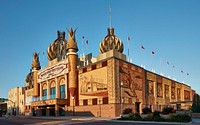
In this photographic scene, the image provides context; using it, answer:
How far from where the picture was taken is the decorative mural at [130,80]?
48.0 m

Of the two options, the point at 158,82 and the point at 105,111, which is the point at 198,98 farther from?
the point at 158,82

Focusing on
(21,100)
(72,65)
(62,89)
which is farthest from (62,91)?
(21,100)

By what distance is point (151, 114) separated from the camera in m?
31.3

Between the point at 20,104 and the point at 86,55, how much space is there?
48533 mm

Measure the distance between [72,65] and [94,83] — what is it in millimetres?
8789

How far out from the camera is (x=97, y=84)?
48.4 metres

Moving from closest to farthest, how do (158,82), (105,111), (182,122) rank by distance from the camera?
1. (182,122)
2. (105,111)
3. (158,82)

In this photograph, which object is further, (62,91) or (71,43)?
(62,91)

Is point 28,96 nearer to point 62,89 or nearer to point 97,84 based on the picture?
point 62,89

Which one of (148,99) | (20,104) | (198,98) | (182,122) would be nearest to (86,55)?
(148,99)

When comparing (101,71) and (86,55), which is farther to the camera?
(86,55)

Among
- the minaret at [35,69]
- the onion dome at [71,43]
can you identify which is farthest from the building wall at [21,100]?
the onion dome at [71,43]

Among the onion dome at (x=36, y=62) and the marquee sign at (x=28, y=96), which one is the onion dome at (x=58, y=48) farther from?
the marquee sign at (x=28, y=96)

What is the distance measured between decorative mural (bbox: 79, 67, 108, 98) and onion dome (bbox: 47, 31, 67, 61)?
53.7 ft
